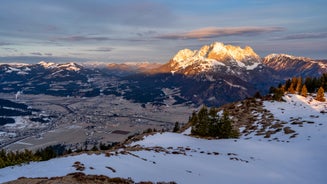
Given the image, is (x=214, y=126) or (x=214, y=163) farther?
(x=214, y=126)

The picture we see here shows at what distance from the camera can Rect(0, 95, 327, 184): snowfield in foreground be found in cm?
2871

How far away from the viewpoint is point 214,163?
39875 mm

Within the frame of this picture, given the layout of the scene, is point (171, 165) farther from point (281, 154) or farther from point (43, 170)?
point (281, 154)

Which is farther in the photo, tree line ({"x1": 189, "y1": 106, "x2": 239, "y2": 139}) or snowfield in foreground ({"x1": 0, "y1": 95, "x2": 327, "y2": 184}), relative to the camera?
tree line ({"x1": 189, "y1": 106, "x2": 239, "y2": 139})

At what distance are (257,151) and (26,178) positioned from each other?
38853mm

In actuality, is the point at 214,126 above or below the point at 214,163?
below

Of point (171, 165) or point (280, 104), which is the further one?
point (280, 104)

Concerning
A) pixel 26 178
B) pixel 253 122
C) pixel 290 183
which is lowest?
pixel 253 122

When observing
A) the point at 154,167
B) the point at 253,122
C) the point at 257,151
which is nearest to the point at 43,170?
the point at 154,167

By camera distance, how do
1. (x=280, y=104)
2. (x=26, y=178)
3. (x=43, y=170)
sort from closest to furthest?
(x=26, y=178), (x=43, y=170), (x=280, y=104)

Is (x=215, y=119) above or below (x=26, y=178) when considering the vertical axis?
below

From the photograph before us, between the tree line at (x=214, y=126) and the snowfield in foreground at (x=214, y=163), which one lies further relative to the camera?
the tree line at (x=214, y=126)

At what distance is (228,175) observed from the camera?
34.1 metres

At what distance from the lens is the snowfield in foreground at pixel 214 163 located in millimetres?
28711
